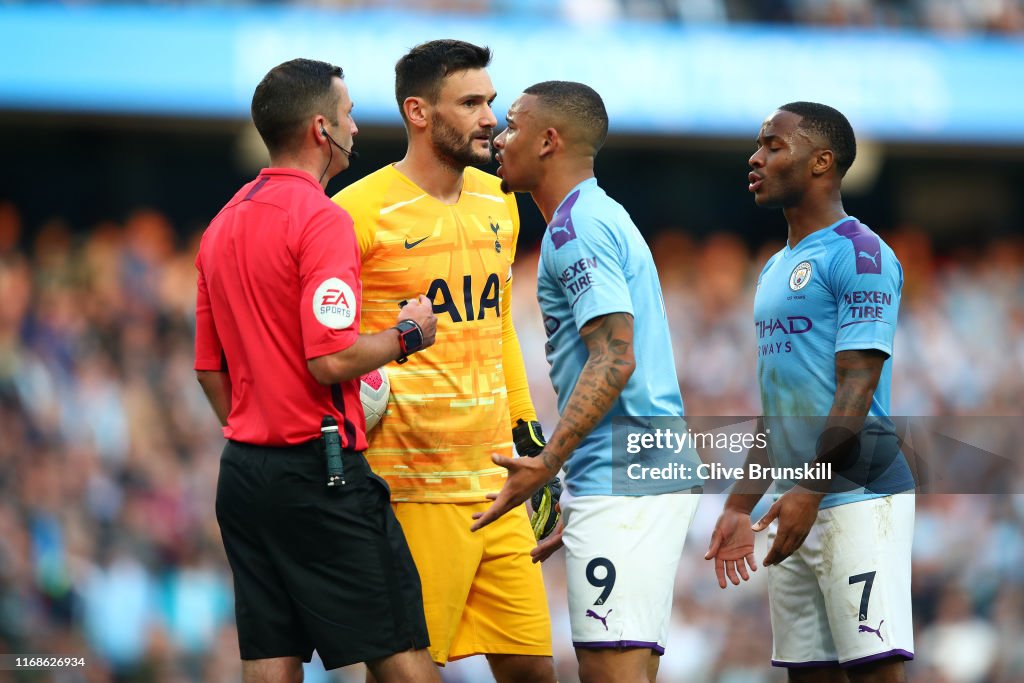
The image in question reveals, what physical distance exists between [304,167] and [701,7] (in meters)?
11.5

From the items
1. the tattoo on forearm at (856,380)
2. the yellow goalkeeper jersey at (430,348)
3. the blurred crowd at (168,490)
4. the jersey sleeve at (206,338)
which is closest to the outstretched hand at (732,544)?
the tattoo on forearm at (856,380)

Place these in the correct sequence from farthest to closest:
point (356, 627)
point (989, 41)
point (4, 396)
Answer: point (989, 41)
point (4, 396)
point (356, 627)

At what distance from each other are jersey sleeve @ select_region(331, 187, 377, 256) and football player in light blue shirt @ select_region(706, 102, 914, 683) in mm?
1477

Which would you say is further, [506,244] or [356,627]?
[506,244]

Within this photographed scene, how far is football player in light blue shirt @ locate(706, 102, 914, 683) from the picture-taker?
4719mm

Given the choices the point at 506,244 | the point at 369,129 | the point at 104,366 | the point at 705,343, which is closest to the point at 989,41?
the point at 705,343

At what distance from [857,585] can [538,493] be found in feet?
3.93

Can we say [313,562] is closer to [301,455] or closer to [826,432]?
[301,455]

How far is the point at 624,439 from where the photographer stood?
4.53 m

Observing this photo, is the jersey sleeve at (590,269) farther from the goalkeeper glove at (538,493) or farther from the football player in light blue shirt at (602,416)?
the goalkeeper glove at (538,493)

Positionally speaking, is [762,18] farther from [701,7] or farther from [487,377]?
[487,377]

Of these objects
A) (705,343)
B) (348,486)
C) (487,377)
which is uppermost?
(705,343)

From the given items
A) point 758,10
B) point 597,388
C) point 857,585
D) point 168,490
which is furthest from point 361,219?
point 758,10

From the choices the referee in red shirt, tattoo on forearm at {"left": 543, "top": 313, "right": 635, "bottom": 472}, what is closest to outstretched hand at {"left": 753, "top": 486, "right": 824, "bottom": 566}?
tattoo on forearm at {"left": 543, "top": 313, "right": 635, "bottom": 472}
